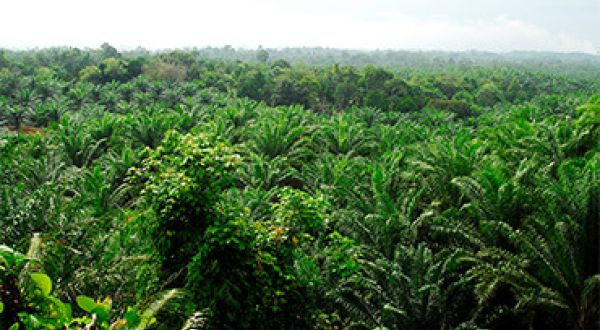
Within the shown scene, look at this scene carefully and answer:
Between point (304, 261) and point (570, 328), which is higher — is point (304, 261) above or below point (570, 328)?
above

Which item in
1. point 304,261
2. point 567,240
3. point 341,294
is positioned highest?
point 567,240

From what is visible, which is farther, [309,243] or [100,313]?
[309,243]

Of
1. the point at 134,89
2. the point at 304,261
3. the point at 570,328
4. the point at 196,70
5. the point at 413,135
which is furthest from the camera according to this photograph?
the point at 196,70

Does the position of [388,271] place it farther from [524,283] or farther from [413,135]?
[413,135]

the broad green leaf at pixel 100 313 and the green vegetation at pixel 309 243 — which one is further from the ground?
the broad green leaf at pixel 100 313

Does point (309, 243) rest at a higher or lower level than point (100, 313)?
lower

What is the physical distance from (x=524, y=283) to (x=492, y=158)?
767 centimetres

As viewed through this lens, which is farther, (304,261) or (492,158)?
(492,158)

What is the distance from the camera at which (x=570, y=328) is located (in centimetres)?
821

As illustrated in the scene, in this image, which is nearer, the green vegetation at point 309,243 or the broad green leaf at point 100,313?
the broad green leaf at point 100,313

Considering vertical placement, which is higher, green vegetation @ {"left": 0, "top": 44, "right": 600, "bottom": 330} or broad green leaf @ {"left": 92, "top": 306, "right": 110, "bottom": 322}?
broad green leaf @ {"left": 92, "top": 306, "right": 110, "bottom": 322}

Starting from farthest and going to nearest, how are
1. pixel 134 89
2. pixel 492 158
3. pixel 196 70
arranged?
pixel 196 70 < pixel 134 89 < pixel 492 158

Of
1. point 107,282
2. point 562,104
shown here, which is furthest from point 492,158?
point 562,104

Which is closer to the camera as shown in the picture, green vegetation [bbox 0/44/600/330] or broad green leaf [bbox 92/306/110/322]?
broad green leaf [bbox 92/306/110/322]
